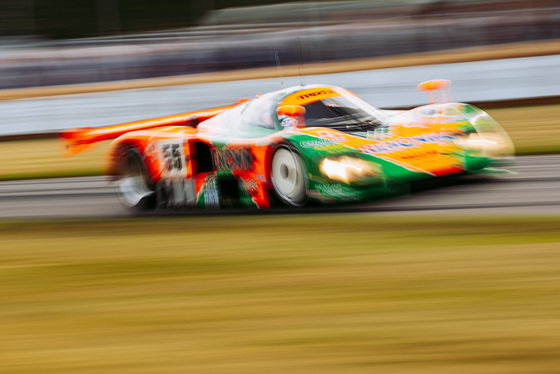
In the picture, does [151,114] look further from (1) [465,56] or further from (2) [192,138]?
(2) [192,138]

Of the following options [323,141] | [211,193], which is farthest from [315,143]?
[211,193]

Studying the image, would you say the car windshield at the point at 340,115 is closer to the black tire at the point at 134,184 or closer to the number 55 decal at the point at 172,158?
the number 55 decal at the point at 172,158

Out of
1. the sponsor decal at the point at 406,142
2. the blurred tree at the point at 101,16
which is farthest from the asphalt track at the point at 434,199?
the blurred tree at the point at 101,16

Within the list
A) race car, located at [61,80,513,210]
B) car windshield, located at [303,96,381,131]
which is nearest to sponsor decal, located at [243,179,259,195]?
race car, located at [61,80,513,210]

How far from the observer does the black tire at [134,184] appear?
7.33 m

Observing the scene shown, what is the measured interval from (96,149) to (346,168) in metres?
8.09

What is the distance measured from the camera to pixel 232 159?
6.46 m

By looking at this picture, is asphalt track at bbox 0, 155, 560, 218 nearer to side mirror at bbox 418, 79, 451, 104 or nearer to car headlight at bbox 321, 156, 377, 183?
car headlight at bbox 321, 156, 377, 183

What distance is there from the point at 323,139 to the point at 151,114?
7684 millimetres

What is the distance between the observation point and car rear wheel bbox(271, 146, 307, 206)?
6.00 meters

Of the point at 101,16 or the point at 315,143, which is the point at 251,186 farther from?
the point at 101,16

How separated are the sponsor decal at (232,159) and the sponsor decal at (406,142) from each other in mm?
945

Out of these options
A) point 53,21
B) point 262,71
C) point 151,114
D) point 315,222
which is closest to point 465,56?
point 262,71

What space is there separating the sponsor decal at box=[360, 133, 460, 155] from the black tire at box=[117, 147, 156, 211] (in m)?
2.25
